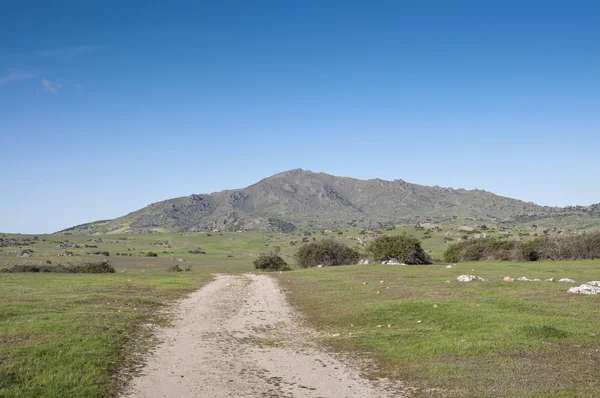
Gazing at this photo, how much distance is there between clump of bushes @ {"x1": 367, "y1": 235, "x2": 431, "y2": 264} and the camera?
67812 millimetres

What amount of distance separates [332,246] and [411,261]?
14.2 meters

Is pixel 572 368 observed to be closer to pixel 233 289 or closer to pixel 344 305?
pixel 344 305

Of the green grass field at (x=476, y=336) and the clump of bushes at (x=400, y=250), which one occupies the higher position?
the clump of bushes at (x=400, y=250)

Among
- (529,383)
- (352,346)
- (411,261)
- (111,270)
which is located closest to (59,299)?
(352,346)

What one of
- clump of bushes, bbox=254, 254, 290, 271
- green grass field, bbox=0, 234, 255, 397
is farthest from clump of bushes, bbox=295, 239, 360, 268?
green grass field, bbox=0, 234, 255, 397

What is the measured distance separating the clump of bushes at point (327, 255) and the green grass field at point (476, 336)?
43.4 metres

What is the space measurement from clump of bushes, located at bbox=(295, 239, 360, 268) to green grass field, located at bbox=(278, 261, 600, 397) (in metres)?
43.4

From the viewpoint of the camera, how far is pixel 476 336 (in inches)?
698

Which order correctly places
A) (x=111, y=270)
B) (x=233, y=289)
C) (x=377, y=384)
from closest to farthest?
(x=377, y=384) < (x=233, y=289) < (x=111, y=270)

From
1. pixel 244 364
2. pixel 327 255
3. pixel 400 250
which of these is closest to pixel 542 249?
pixel 400 250

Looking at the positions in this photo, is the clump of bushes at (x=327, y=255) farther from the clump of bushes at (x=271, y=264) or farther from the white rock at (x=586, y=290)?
the white rock at (x=586, y=290)

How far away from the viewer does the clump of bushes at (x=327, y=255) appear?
7631 cm

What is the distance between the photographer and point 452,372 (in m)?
13.7

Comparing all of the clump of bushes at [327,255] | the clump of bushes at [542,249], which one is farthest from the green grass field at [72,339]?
the clump of bushes at [542,249]
